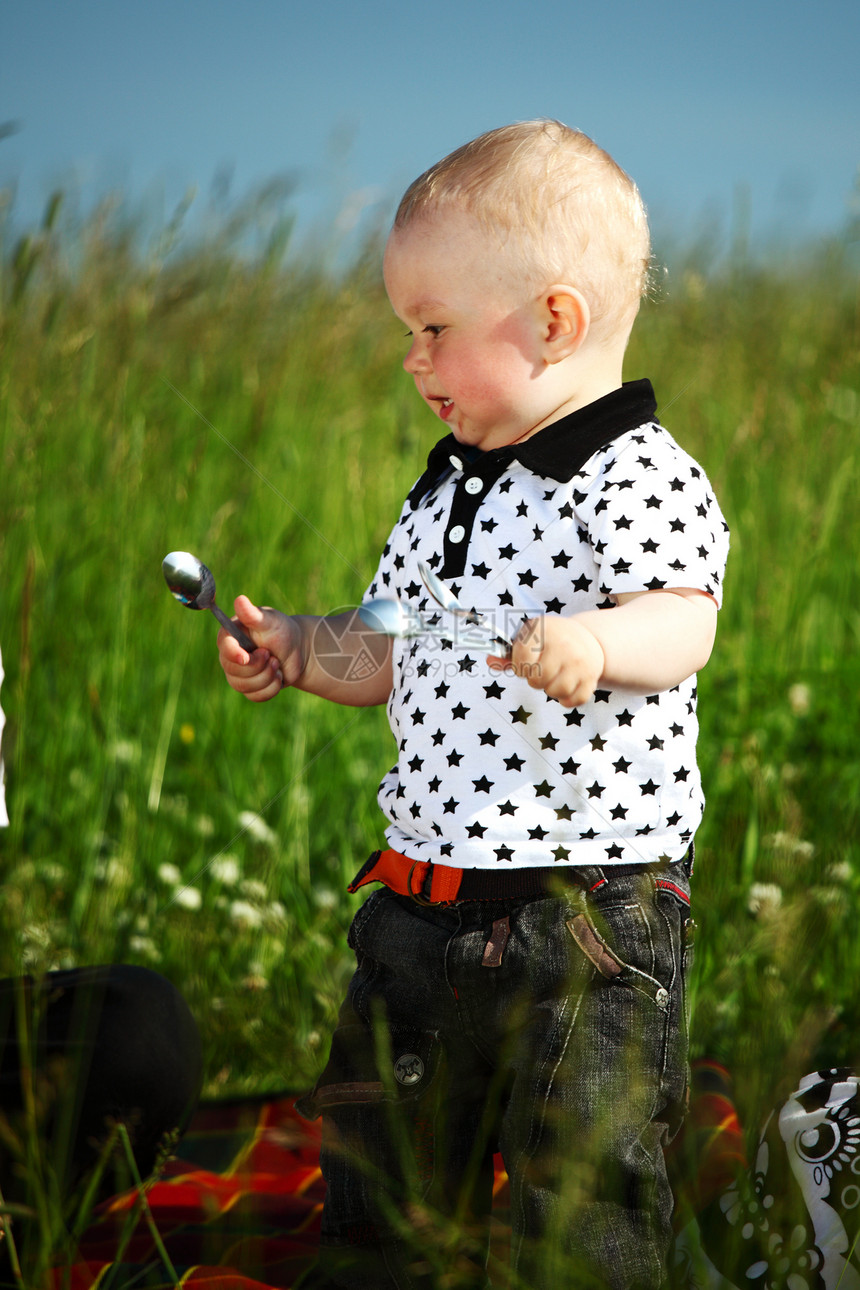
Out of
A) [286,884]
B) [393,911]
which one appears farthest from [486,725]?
[286,884]

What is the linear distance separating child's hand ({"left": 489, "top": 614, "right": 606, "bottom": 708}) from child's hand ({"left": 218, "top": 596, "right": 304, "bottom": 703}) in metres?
0.34

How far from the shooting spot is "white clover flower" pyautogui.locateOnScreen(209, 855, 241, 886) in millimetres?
1895

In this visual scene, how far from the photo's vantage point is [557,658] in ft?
3.01

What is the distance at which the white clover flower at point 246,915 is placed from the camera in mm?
1781

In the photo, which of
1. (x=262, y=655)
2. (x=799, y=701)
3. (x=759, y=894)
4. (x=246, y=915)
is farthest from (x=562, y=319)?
(x=799, y=701)

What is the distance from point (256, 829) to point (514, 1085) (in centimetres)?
98

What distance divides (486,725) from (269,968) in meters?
0.87

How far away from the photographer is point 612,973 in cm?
106

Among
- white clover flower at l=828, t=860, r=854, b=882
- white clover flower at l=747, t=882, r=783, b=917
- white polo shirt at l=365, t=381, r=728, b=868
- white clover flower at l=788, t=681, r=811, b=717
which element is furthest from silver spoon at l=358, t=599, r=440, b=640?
white clover flower at l=788, t=681, r=811, b=717

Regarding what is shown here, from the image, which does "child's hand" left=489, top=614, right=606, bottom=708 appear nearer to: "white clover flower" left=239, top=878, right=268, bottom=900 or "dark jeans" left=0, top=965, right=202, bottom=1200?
"dark jeans" left=0, top=965, right=202, bottom=1200

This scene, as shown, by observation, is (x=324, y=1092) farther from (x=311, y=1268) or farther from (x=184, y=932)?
(x=184, y=932)

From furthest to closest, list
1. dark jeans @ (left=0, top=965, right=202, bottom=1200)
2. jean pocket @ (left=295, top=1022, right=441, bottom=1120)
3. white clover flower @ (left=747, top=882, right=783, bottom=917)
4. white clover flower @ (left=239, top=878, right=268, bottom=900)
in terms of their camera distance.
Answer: white clover flower @ (left=239, top=878, right=268, bottom=900)
white clover flower @ (left=747, top=882, right=783, bottom=917)
dark jeans @ (left=0, top=965, right=202, bottom=1200)
jean pocket @ (left=295, top=1022, right=441, bottom=1120)

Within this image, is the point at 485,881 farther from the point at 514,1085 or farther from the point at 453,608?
the point at 453,608

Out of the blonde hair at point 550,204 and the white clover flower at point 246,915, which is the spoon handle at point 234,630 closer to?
the blonde hair at point 550,204
